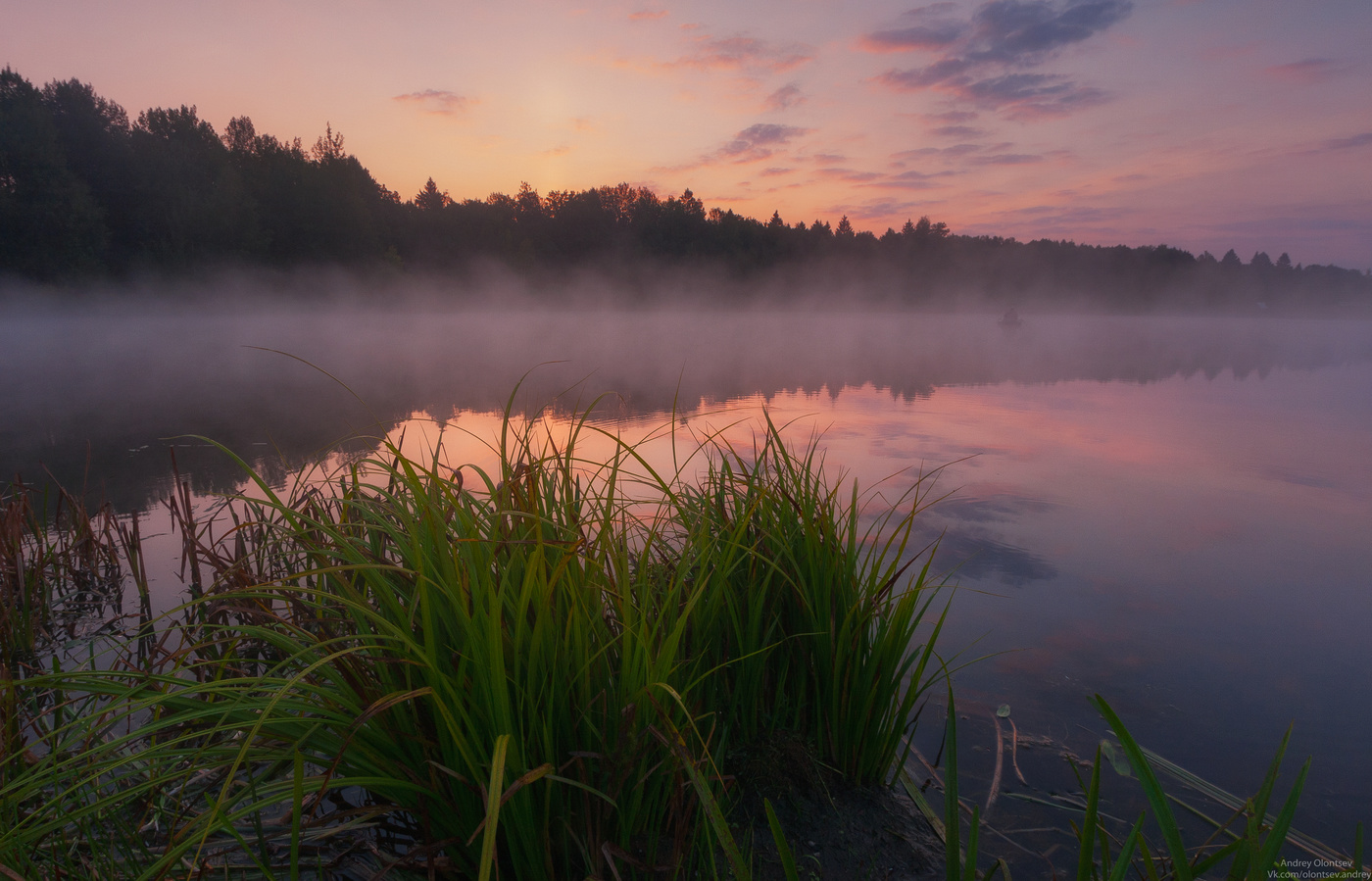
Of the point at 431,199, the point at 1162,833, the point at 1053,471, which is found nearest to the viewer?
the point at 1162,833

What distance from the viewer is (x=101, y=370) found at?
44.8 feet

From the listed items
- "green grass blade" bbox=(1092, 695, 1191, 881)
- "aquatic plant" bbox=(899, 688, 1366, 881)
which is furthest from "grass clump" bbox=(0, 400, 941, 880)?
"green grass blade" bbox=(1092, 695, 1191, 881)

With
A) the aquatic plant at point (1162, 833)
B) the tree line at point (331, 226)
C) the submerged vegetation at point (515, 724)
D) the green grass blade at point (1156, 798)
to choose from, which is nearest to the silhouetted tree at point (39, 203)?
the tree line at point (331, 226)

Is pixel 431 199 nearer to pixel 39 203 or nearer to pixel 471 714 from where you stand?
pixel 39 203


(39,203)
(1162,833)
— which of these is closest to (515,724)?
(1162,833)

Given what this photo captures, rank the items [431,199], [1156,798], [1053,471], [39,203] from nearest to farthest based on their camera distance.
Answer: [1156,798] < [1053,471] < [39,203] < [431,199]

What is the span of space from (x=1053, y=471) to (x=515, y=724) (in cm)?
589

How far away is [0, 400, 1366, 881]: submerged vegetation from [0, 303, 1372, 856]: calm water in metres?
0.45

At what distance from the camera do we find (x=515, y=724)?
1.22 metres

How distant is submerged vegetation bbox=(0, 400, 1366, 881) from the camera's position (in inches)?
41.7

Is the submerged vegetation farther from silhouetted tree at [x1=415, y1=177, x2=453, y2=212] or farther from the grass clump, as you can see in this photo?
silhouetted tree at [x1=415, y1=177, x2=453, y2=212]

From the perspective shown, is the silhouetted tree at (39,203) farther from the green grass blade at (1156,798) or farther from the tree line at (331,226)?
the green grass blade at (1156,798)

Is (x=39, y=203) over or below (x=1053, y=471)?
over

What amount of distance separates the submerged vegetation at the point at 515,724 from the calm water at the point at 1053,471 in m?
0.45
